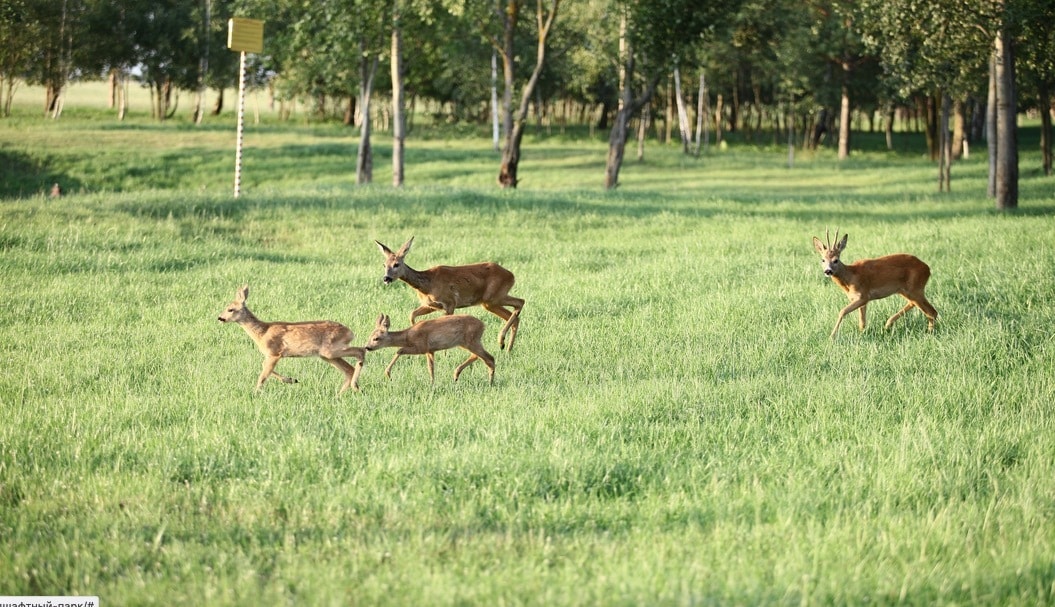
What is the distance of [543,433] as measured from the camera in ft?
26.1

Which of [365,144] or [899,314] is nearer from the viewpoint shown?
[899,314]

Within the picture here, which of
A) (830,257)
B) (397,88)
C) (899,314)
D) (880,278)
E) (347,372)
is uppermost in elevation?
(397,88)

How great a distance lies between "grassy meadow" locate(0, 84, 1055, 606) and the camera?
219 inches

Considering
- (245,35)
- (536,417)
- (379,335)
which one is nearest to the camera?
(536,417)

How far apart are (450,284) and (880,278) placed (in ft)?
15.5

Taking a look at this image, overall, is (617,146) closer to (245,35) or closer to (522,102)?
(522,102)

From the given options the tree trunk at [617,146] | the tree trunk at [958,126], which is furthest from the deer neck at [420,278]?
the tree trunk at [958,126]

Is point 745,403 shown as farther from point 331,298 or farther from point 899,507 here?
point 331,298

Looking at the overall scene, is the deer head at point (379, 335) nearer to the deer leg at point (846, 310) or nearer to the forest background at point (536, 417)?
the forest background at point (536, 417)

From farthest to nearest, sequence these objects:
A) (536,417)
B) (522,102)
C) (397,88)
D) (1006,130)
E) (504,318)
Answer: (522,102) → (397,88) → (1006,130) → (504,318) → (536,417)

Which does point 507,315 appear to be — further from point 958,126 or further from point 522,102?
point 958,126

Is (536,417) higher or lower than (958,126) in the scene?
lower

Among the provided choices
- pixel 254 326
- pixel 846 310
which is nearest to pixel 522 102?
pixel 846 310

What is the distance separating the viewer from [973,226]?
67.7ft
